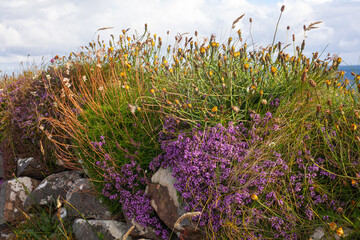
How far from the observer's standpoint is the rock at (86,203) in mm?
3632

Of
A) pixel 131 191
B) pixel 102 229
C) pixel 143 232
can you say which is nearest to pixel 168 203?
pixel 143 232

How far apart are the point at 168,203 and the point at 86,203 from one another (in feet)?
4.56

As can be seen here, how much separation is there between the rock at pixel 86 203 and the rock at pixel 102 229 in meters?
0.14

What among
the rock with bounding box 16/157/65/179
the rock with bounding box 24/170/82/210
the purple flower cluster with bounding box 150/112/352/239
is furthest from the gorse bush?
the rock with bounding box 16/157/65/179

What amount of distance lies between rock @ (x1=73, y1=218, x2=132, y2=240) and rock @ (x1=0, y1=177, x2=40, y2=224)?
6.00ft

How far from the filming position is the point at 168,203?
2.88 meters

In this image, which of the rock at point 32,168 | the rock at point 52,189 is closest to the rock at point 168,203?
the rock at point 52,189

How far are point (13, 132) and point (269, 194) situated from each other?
469 cm

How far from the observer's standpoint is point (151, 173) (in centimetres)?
331

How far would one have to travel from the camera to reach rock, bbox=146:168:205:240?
2.75m

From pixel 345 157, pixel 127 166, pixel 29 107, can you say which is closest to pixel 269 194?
pixel 345 157

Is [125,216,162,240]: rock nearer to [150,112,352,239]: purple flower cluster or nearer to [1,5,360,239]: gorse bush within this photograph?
[1,5,360,239]: gorse bush

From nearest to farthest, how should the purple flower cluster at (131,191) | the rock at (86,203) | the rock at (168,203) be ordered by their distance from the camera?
the rock at (168,203) < the purple flower cluster at (131,191) < the rock at (86,203)

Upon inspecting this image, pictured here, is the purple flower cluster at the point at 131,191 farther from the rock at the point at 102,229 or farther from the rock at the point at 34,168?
the rock at the point at 34,168
